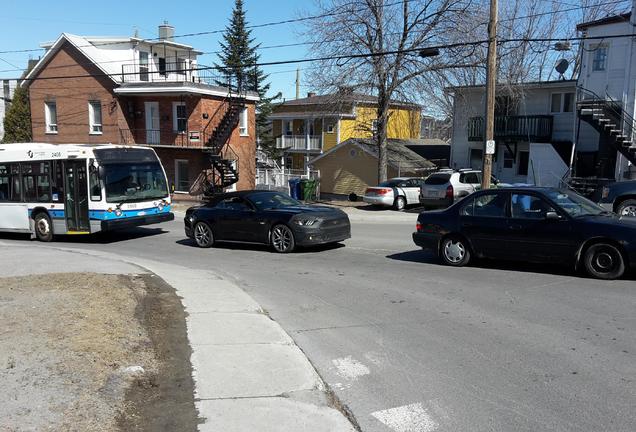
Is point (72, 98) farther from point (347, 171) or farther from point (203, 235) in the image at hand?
point (203, 235)

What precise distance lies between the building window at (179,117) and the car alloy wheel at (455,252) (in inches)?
1079

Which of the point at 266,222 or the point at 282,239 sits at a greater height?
the point at 266,222

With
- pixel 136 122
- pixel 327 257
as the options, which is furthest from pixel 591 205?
pixel 136 122

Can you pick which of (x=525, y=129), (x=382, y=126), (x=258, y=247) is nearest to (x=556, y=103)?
(x=525, y=129)

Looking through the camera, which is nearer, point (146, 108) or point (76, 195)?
point (76, 195)

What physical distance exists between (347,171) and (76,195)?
72.7 feet

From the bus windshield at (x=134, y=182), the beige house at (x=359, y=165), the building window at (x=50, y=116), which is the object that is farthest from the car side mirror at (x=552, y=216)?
the building window at (x=50, y=116)

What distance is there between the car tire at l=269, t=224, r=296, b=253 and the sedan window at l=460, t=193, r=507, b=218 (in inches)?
169

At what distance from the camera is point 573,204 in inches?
374

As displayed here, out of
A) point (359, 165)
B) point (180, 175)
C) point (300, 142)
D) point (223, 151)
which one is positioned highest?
point (300, 142)

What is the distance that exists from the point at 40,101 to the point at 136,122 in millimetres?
8412

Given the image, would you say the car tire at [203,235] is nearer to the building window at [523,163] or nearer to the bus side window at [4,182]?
the bus side window at [4,182]

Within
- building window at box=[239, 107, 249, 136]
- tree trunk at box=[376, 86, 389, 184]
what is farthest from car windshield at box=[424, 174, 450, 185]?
building window at box=[239, 107, 249, 136]

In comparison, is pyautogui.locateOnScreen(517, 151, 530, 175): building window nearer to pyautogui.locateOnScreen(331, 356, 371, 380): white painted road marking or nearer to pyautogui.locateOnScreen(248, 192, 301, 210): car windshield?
pyautogui.locateOnScreen(248, 192, 301, 210): car windshield
